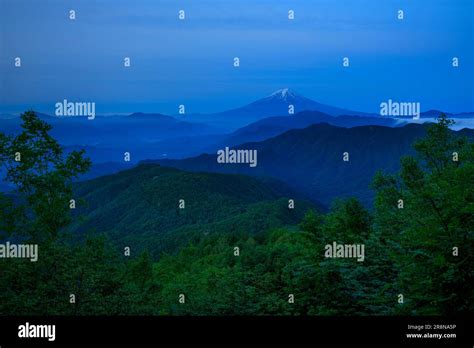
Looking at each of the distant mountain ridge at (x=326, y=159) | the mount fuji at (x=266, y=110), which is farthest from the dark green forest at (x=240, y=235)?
the mount fuji at (x=266, y=110)

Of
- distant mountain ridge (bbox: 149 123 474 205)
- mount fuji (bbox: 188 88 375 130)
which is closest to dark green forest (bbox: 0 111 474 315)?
distant mountain ridge (bbox: 149 123 474 205)

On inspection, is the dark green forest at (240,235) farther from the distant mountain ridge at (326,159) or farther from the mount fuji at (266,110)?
the mount fuji at (266,110)

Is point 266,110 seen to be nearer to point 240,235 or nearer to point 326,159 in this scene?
point 326,159

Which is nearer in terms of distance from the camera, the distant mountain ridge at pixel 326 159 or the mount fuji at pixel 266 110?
the mount fuji at pixel 266 110

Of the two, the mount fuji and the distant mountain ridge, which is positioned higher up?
the mount fuji

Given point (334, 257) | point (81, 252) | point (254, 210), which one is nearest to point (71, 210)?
point (81, 252)

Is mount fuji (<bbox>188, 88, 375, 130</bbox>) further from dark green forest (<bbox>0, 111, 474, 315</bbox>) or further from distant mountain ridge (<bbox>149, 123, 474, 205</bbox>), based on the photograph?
dark green forest (<bbox>0, 111, 474, 315</bbox>)
